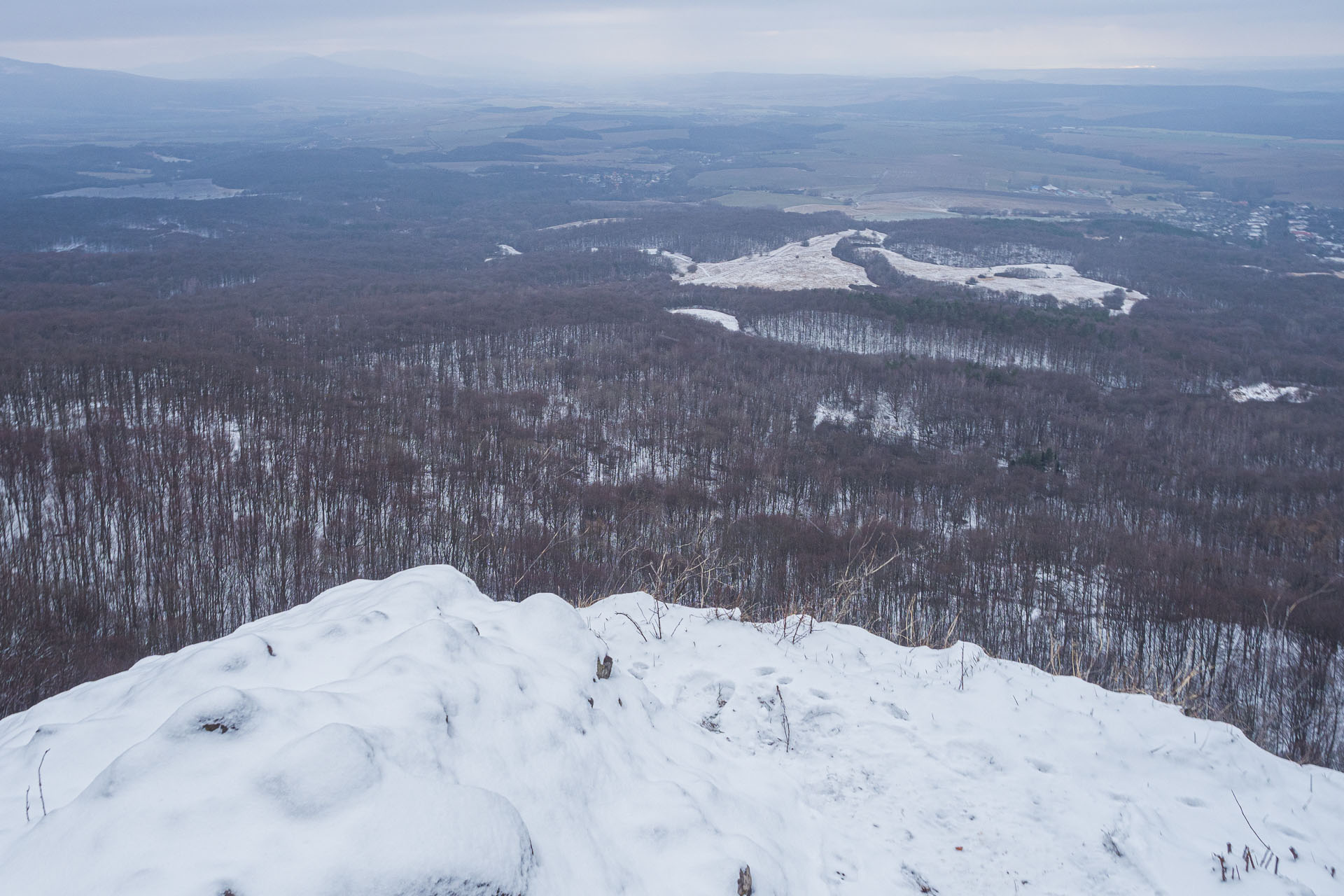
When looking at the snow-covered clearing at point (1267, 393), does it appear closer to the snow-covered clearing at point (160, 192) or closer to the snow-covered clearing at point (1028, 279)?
the snow-covered clearing at point (1028, 279)

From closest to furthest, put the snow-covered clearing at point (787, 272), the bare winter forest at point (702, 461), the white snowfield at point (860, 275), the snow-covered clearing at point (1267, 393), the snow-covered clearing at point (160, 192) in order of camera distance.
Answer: the bare winter forest at point (702, 461) < the snow-covered clearing at point (1267, 393) < the white snowfield at point (860, 275) < the snow-covered clearing at point (787, 272) < the snow-covered clearing at point (160, 192)

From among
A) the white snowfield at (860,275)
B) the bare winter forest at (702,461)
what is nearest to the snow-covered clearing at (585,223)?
the white snowfield at (860,275)

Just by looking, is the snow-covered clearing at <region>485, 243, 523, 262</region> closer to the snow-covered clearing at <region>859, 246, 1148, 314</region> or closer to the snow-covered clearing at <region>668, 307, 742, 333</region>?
the snow-covered clearing at <region>668, 307, 742, 333</region>

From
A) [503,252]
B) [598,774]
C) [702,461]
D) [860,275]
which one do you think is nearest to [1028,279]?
Answer: [860,275]

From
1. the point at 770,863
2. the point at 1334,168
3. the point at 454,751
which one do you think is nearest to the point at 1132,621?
the point at 770,863

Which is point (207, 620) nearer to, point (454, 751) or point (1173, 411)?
→ point (454, 751)
